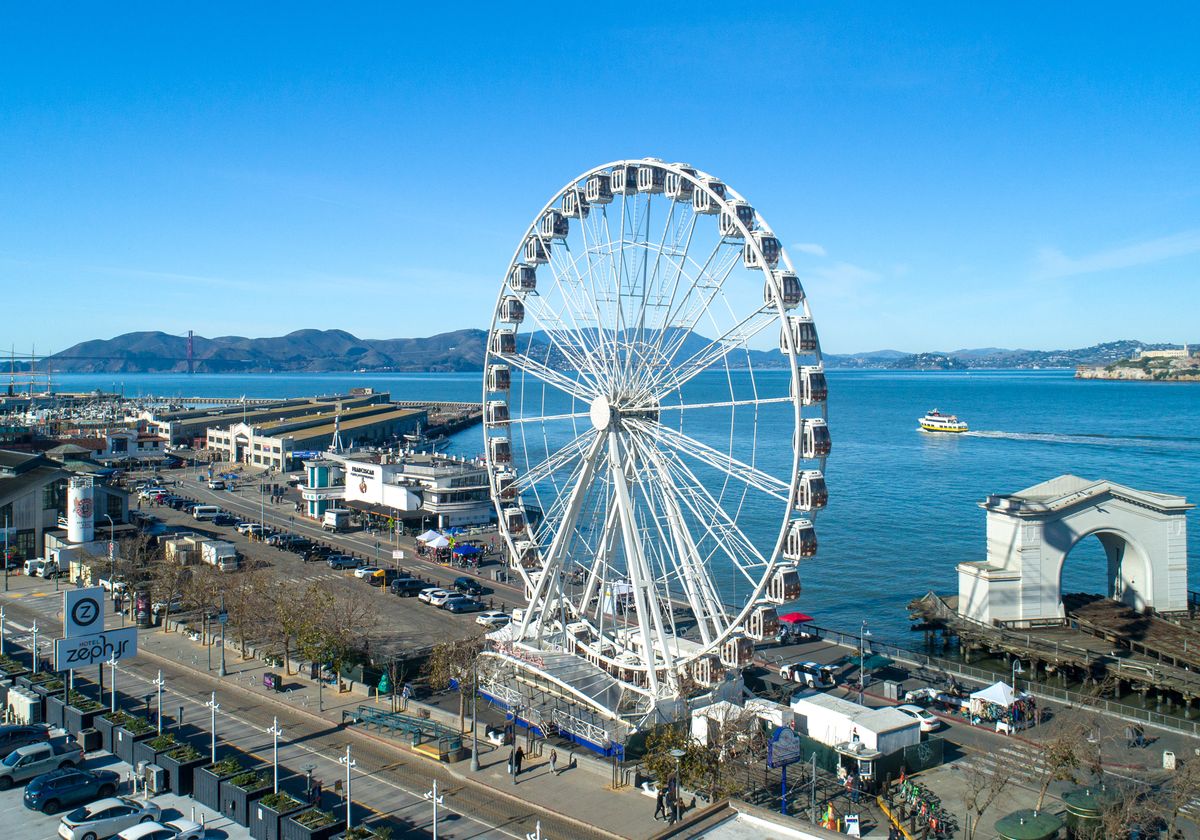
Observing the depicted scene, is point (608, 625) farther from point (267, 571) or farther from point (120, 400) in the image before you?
point (120, 400)

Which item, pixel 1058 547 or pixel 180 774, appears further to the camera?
pixel 1058 547

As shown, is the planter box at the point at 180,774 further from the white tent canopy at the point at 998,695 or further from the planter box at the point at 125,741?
the white tent canopy at the point at 998,695

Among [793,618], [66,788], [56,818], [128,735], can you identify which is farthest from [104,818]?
[793,618]

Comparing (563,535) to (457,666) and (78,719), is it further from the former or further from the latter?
(78,719)

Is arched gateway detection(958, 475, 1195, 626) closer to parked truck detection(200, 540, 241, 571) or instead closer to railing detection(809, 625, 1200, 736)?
railing detection(809, 625, 1200, 736)

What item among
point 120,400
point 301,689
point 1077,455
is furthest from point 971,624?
point 120,400
